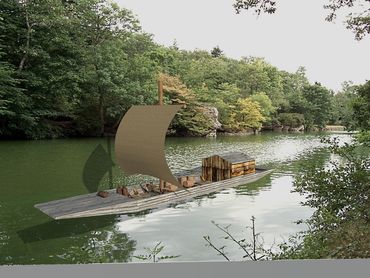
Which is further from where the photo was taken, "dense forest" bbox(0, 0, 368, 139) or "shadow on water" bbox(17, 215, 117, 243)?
"dense forest" bbox(0, 0, 368, 139)

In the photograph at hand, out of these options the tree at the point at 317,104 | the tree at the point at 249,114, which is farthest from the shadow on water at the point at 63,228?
the tree at the point at 249,114

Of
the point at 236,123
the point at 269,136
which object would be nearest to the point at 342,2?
the point at 236,123

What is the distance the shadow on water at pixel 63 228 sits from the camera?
365 centimetres

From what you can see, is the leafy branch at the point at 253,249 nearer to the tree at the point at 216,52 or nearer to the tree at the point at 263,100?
the tree at the point at 216,52

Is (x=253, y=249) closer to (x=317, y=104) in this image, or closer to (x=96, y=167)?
(x=96, y=167)

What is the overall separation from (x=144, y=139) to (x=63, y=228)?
3.74ft

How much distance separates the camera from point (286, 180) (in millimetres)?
6547

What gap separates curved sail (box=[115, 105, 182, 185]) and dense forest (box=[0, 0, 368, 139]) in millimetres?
903

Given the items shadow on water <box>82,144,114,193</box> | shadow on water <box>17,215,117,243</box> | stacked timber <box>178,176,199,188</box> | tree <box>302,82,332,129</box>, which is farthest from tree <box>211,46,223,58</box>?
shadow on water <box>17,215,117,243</box>

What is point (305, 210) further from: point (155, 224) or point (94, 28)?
point (94, 28)

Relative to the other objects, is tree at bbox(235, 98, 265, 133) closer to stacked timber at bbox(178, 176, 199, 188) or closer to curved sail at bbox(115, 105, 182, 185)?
stacked timber at bbox(178, 176, 199, 188)

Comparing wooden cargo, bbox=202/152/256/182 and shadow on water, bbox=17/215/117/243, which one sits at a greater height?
wooden cargo, bbox=202/152/256/182

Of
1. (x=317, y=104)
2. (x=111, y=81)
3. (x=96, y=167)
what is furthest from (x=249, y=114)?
(x=111, y=81)

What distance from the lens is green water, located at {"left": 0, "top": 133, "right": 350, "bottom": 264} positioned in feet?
11.1
